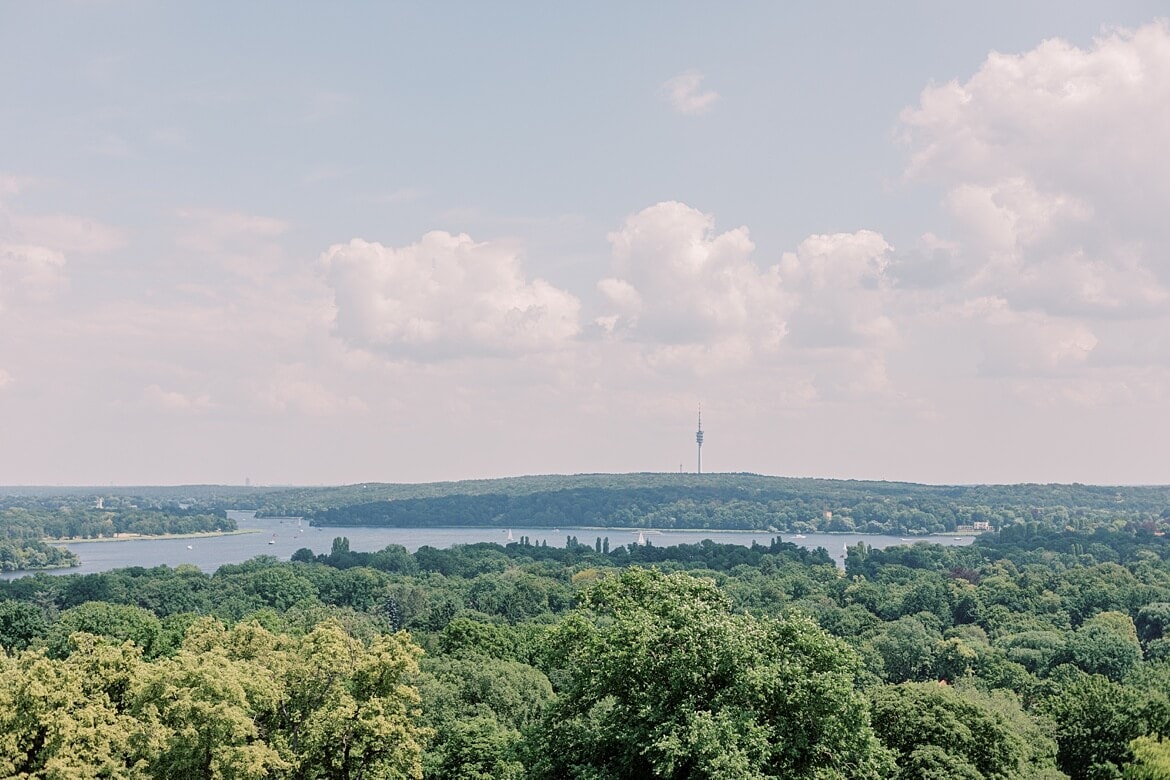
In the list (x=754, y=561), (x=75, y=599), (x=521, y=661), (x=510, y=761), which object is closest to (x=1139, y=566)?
(x=754, y=561)

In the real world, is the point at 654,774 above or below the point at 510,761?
above

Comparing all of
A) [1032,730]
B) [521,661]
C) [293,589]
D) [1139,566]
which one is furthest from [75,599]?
[1139,566]

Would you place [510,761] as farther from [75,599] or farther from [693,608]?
[75,599]

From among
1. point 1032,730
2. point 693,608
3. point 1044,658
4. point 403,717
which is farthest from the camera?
point 1044,658

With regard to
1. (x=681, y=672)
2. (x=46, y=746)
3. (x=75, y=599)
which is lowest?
(x=75, y=599)

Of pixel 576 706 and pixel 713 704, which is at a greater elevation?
pixel 713 704

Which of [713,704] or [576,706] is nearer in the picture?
[713,704]

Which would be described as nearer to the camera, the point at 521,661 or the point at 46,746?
the point at 46,746

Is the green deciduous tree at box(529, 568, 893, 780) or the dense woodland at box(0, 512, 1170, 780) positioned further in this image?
the dense woodland at box(0, 512, 1170, 780)

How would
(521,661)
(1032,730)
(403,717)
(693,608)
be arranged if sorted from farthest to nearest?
(521,661) → (1032,730) → (403,717) → (693,608)

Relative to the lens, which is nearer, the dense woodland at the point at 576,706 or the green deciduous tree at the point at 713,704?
the green deciduous tree at the point at 713,704
